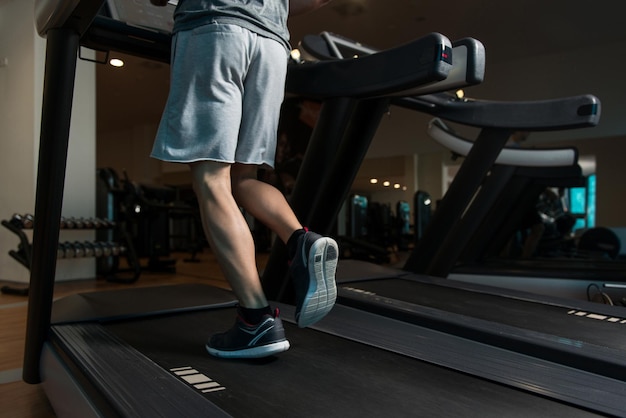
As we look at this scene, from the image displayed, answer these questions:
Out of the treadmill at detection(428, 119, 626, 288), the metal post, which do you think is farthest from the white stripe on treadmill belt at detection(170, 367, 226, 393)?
the treadmill at detection(428, 119, 626, 288)

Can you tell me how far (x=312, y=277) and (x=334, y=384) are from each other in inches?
9.4

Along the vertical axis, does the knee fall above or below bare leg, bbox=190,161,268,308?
above

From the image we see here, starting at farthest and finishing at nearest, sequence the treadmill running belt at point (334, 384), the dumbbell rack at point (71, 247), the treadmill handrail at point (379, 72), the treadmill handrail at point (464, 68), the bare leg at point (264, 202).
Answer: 1. the dumbbell rack at point (71, 247)
2. the treadmill handrail at point (464, 68)
3. the treadmill handrail at point (379, 72)
4. the bare leg at point (264, 202)
5. the treadmill running belt at point (334, 384)

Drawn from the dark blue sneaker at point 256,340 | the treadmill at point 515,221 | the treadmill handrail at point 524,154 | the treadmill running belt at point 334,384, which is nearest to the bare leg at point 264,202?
the dark blue sneaker at point 256,340

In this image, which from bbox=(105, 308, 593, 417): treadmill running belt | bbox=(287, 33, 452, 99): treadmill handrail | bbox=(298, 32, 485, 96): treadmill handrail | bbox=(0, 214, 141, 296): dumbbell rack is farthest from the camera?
bbox=(0, 214, 141, 296): dumbbell rack

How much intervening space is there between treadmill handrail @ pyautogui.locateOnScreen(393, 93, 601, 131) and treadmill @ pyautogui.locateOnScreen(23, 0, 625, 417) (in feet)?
2.87

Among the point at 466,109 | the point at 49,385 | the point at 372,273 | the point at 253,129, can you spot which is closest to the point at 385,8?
the point at 466,109

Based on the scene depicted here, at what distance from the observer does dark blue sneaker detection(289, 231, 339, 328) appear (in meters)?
1.09

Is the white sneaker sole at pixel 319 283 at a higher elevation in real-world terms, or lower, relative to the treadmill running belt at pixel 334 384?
higher

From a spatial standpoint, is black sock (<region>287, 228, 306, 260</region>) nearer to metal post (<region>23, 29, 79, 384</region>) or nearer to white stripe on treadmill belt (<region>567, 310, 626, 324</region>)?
metal post (<region>23, 29, 79, 384</region>)

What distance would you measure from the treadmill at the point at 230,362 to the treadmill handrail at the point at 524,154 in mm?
1849

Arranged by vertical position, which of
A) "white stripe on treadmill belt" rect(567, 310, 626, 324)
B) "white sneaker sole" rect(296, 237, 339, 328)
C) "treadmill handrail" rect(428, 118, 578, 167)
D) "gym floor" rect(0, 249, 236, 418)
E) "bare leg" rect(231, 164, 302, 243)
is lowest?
"gym floor" rect(0, 249, 236, 418)

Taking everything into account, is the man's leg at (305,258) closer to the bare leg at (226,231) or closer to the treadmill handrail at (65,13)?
the bare leg at (226,231)

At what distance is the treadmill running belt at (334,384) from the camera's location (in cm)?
90
